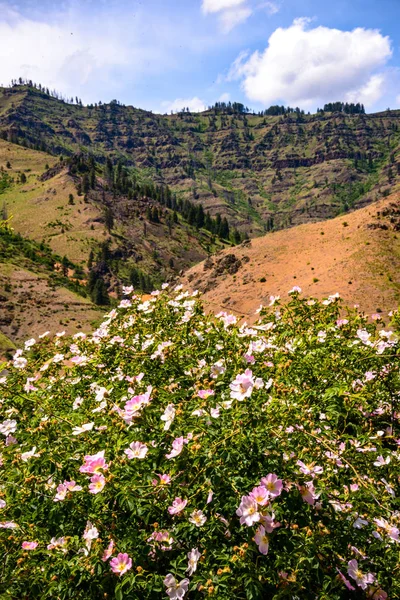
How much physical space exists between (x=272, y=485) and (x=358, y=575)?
1019 millimetres

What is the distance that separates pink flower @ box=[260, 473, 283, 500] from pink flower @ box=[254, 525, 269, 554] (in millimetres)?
204

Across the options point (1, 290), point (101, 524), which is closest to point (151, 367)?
point (101, 524)

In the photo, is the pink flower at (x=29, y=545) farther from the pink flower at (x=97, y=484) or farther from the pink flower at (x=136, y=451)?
the pink flower at (x=136, y=451)

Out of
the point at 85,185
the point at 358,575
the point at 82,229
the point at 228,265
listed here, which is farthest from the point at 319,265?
the point at 85,185

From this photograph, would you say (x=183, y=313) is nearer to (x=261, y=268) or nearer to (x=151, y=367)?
(x=151, y=367)

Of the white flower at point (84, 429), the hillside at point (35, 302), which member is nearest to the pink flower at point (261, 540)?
the white flower at point (84, 429)

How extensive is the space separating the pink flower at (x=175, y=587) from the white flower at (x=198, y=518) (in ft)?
1.08

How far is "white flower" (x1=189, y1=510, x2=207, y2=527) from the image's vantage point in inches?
104

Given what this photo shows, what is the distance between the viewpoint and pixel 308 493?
2.69 metres

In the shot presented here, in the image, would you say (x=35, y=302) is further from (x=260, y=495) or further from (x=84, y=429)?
(x=260, y=495)

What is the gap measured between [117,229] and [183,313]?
399ft

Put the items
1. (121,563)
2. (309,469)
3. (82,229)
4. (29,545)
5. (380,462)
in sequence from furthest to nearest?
(82,229)
(380,462)
(29,545)
(309,469)
(121,563)

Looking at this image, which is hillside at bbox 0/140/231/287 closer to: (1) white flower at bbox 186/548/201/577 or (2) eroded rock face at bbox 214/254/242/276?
(2) eroded rock face at bbox 214/254/242/276

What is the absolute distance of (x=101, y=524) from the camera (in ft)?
9.21
